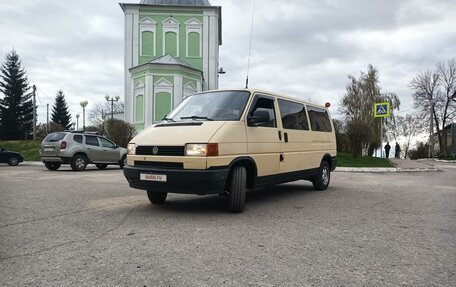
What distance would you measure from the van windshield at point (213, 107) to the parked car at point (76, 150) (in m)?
8.20

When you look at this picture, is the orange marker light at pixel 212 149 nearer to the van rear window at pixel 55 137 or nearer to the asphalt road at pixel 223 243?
the asphalt road at pixel 223 243

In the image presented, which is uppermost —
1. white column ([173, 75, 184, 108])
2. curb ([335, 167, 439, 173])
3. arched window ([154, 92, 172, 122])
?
white column ([173, 75, 184, 108])

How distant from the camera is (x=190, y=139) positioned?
532 centimetres

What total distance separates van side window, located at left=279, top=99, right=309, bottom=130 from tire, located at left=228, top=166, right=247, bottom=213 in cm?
182

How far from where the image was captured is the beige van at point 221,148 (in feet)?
17.1

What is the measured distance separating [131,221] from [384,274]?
334cm

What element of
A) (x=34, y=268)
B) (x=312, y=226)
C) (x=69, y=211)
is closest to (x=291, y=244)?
(x=312, y=226)

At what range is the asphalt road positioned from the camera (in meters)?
3.01

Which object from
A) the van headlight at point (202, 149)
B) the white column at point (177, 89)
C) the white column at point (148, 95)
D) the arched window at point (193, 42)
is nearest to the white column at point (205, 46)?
the arched window at point (193, 42)

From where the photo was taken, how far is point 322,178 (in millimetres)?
8789

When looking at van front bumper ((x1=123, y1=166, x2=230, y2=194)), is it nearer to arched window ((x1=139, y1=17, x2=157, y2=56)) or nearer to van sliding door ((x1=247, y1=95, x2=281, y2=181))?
van sliding door ((x1=247, y1=95, x2=281, y2=181))

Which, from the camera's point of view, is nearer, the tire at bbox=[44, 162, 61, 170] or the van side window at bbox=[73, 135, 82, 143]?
the van side window at bbox=[73, 135, 82, 143]

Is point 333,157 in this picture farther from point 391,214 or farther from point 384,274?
point 384,274

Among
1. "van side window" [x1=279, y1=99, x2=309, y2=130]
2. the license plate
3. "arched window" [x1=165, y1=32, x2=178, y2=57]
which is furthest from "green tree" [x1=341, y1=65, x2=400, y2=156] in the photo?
the license plate
